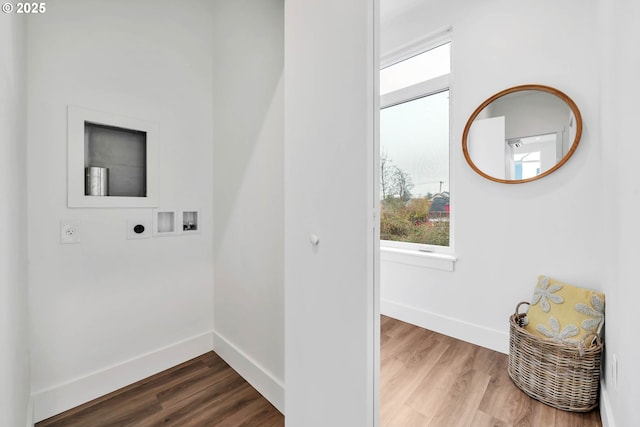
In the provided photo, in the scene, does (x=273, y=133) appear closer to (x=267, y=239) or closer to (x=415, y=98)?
(x=267, y=239)

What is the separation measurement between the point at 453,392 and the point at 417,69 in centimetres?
251

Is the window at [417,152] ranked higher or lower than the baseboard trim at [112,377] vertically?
higher

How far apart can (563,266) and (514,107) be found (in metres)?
1.13

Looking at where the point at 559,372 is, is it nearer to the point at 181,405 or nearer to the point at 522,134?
the point at 522,134

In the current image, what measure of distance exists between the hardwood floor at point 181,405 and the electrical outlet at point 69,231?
0.92 meters

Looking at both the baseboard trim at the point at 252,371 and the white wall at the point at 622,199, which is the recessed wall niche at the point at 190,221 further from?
the white wall at the point at 622,199

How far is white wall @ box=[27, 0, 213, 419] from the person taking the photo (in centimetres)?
140

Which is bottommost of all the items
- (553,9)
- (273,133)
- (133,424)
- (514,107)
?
(133,424)

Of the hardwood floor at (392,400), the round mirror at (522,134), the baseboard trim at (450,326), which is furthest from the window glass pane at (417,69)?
the hardwood floor at (392,400)

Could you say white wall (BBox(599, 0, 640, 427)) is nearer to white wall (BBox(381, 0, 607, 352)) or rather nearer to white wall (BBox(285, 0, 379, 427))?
white wall (BBox(381, 0, 607, 352))

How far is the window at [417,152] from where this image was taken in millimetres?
2350

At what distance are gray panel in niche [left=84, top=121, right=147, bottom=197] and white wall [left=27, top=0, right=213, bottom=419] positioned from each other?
11 cm

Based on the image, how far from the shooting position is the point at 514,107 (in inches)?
76.1

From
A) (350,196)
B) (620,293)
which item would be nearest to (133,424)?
(350,196)
